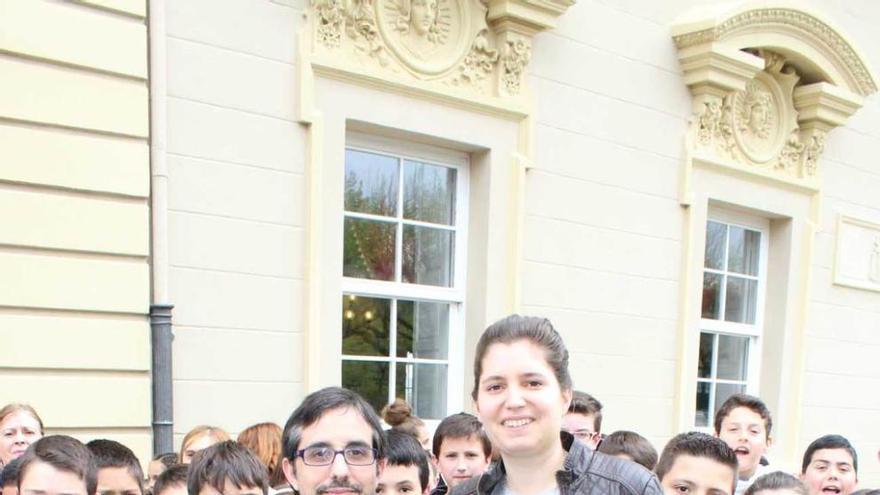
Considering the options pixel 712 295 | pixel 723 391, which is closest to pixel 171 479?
pixel 712 295

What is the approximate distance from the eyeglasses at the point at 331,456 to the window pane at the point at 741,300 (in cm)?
639

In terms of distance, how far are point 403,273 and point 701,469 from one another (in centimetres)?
327

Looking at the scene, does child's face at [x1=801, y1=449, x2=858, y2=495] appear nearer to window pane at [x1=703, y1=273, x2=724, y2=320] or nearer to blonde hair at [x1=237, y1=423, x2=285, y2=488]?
blonde hair at [x1=237, y1=423, x2=285, y2=488]

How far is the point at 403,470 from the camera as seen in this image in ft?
9.52

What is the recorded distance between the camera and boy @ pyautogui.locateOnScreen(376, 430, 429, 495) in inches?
113

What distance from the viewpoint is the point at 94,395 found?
4.11 meters

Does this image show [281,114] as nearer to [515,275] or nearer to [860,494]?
[515,275]

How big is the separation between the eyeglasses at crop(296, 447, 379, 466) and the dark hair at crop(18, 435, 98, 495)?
95 centimetres

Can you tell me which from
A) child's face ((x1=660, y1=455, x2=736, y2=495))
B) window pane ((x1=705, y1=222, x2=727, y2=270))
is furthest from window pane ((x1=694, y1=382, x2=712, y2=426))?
child's face ((x1=660, y1=455, x2=736, y2=495))

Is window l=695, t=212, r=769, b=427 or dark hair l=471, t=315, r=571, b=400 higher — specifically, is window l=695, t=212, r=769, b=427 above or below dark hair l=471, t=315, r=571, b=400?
below

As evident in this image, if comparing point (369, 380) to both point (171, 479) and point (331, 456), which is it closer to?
point (171, 479)

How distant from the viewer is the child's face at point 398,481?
288cm

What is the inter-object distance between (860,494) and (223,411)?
3060 millimetres

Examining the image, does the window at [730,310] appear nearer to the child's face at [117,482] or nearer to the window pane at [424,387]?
the window pane at [424,387]
